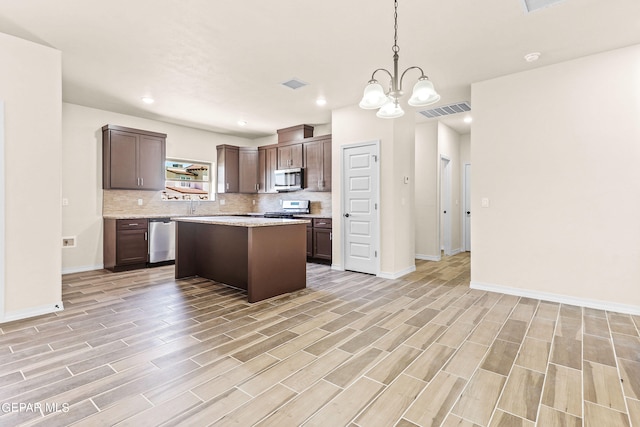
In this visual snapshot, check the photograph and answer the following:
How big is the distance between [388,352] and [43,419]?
2115mm

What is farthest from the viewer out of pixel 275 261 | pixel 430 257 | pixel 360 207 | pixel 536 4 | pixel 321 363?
pixel 430 257

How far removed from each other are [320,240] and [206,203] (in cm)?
288

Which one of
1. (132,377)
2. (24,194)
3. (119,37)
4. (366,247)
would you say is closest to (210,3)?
(119,37)

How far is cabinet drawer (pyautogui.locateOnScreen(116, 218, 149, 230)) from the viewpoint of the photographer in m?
5.26

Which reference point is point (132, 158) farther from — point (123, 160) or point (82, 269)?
point (82, 269)

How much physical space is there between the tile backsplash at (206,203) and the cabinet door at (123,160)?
37cm

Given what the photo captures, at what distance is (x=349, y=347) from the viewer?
2547 mm

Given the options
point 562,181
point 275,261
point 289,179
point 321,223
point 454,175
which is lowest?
point 275,261

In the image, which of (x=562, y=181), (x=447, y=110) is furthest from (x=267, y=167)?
(x=562, y=181)

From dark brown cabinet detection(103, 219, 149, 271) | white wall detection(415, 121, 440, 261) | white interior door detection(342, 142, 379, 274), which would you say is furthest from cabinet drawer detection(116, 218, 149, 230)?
white wall detection(415, 121, 440, 261)

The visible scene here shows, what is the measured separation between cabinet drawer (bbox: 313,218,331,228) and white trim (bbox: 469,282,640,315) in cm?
251

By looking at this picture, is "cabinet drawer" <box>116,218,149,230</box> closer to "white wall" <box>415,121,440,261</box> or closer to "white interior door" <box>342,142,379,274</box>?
"white interior door" <box>342,142,379,274</box>

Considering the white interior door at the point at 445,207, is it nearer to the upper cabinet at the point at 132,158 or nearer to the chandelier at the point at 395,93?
the chandelier at the point at 395,93

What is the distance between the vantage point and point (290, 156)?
669 centimetres
